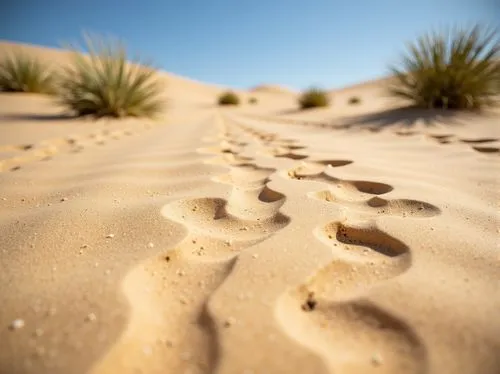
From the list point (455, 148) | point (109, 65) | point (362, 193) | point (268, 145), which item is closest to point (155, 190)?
point (362, 193)

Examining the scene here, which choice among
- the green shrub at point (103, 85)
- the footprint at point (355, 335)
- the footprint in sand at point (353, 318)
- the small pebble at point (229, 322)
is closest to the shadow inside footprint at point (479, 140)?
the footprint in sand at point (353, 318)

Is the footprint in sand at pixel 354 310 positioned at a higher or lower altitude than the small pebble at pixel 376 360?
higher

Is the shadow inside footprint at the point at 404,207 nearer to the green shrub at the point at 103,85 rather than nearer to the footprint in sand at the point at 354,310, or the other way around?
the footprint in sand at the point at 354,310

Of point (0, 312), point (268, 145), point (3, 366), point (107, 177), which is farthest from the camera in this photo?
point (268, 145)

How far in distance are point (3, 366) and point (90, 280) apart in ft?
0.68

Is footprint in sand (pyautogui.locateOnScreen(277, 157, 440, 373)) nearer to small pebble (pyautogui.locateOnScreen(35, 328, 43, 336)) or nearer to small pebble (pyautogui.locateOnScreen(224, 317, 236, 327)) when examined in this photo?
small pebble (pyautogui.locateOnScreen(224, 317, 236, 327))

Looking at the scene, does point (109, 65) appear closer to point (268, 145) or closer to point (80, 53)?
point (80, 53)

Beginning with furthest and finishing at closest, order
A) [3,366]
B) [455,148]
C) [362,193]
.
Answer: [455,148] → [362,193] → [3,366]

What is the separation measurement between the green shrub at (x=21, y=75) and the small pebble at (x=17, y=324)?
801 cm

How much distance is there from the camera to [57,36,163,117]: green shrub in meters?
4.40

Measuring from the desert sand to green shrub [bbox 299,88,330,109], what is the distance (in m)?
6.81

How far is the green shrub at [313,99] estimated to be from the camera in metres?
7.93

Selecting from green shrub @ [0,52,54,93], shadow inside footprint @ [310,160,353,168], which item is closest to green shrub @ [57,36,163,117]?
green shrub @ [0,52,54,93]

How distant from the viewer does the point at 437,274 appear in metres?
0.67
